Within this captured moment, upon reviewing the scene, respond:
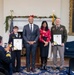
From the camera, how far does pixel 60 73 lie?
5.52 m

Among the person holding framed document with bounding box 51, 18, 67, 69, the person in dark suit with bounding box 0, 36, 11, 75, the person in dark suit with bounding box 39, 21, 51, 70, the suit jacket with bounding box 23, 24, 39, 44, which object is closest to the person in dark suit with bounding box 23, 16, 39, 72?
the suit jacket with bounding box 23, 24, 39, 44

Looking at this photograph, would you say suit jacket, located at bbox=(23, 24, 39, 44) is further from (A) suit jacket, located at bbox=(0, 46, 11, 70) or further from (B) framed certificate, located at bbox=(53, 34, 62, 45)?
(A) suit jacket, located at bbox=(0, 46, 11, 70)

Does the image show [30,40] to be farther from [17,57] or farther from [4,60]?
[4,60]

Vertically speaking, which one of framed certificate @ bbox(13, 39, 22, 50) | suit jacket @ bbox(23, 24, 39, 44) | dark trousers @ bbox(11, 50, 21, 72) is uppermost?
suit jacket @ bbox(23, 24, 39, 44)

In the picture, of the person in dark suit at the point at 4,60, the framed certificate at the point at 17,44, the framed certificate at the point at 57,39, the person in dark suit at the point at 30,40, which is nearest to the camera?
the person in dark suit at the point at 4,60

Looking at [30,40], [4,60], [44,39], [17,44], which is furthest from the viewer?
[44,39]

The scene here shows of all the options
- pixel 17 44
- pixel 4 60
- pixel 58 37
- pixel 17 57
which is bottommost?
pixel 17 57

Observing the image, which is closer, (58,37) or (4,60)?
(4,60)

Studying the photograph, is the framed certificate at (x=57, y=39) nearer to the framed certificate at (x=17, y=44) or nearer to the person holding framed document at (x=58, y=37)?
the person holding framed document at (x=58, y=37)

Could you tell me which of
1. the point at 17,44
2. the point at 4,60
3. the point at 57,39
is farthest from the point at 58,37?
the point at 4,60

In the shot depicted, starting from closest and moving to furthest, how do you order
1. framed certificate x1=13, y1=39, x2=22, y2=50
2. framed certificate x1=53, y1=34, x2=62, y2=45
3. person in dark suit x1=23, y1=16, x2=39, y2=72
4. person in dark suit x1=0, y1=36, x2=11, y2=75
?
person in dark suit x1=0, y1=36, x2=11, y2=75 → framed certificate x1=13, y1=39, x2=22, y2=50 → person in dark suit x1=23, y1=16, x2=39, y2=72 → framed certificate x1=53, y1=34, x2=62, y2=45

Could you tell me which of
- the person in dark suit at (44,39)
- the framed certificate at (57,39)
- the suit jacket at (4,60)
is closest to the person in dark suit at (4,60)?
the suit jacket at (4,60)

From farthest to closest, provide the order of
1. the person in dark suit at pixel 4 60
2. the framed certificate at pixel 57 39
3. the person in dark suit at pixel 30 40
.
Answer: the framed certificate at pixel 57 39 < the person in dark suit at pixel 30 40 < the person in dark suit at pixel 4 60

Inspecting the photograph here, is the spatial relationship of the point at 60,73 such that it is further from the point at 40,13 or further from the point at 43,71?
the point at 40,13
